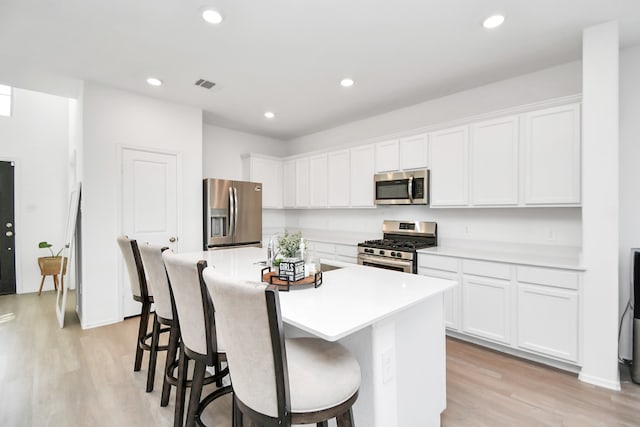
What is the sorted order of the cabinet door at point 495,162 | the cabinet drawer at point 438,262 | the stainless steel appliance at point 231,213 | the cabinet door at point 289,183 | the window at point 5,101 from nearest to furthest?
1. the cabinet door at point 495,162
2. the cabinet drawer at point 438,262
3. the stainless steel appliance at point 231,213
4. the window at point 5,101
5. the cabinet door at point 289,183

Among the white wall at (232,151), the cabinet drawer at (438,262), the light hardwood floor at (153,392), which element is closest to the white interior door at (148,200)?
the white wall at (232,151)

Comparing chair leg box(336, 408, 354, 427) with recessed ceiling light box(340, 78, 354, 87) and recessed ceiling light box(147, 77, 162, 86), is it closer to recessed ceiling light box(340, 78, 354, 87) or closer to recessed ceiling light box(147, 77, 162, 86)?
recessed ceiling light box(340, 78, 354, 87)

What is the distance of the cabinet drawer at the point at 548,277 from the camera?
8.00 feet

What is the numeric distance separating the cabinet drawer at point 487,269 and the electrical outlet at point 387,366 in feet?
6.44

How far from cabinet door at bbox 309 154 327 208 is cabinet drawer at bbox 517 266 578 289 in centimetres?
302

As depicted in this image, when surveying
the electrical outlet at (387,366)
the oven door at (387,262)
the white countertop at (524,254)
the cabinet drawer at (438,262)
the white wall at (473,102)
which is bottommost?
the electrical outlet at (387,366)

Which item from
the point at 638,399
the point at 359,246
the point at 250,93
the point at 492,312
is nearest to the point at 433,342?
the point at 492,312

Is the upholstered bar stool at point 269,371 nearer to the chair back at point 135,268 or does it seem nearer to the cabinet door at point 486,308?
the chair back at point 135,268

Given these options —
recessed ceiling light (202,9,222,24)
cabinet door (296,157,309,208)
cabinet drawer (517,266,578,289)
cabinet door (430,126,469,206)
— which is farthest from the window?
cabinet drawer (517,266,578,289)

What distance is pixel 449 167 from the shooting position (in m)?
3.53

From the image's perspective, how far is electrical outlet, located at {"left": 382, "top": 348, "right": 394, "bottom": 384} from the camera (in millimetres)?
1330

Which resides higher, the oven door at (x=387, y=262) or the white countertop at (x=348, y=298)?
the white countertop at (x=348, y=298)

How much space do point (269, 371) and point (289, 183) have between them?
4792mm

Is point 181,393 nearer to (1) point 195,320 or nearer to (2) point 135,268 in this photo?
(1) point 195,320
